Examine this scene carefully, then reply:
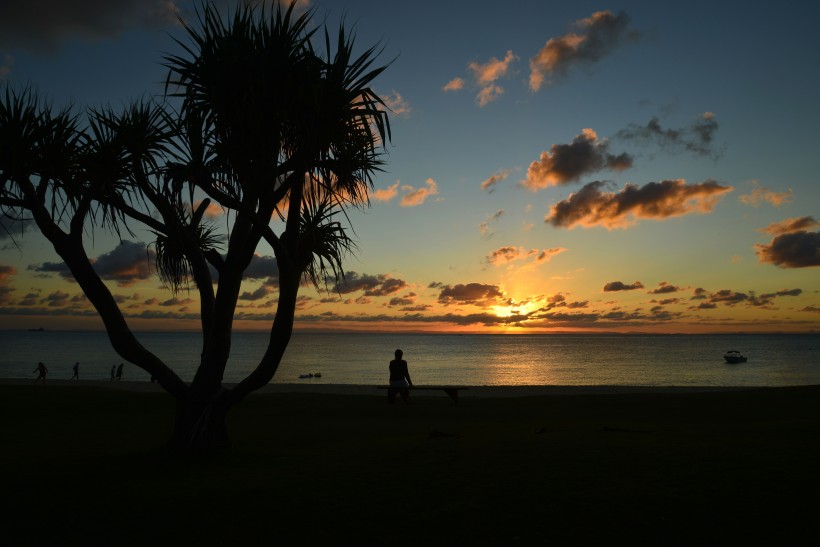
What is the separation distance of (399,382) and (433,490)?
43.8ft

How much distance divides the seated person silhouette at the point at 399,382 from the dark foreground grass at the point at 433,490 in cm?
735

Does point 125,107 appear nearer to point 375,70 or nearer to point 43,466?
point 375,70

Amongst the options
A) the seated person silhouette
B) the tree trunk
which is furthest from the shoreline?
→ the tree trunk

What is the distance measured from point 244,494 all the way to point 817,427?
32.8ft

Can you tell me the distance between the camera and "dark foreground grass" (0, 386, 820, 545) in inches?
239

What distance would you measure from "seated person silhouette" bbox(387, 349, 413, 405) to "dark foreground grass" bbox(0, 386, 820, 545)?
735 cm

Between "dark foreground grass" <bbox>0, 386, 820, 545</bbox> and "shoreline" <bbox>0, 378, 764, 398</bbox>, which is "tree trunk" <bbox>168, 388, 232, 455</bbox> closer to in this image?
"dark foreground grass" <bbox>0, 386, 820, 545</bbox>

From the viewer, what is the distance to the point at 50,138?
10.2 m

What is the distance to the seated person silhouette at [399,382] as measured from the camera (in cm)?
2042

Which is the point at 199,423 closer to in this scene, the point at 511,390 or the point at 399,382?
the point at 399,382

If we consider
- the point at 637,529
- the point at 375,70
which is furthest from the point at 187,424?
the point at 637,529

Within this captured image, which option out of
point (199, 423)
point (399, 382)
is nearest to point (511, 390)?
point (399, 382)

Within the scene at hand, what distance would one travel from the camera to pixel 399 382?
810 inches

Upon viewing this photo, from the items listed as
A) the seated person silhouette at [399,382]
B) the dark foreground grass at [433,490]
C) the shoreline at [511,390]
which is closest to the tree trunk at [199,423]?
the dark foreground grass at [433,490]
